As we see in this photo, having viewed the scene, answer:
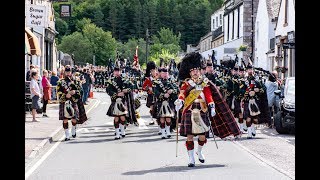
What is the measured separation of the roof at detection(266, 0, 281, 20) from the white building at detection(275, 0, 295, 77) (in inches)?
144

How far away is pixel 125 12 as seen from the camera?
437ft

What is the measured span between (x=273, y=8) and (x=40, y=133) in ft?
101

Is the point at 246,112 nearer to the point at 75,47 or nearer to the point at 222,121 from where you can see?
the point at 222,121

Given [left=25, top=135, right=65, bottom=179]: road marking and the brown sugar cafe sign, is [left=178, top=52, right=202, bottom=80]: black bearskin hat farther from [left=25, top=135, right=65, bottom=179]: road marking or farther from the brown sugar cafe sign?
the brown sugar cafe sign

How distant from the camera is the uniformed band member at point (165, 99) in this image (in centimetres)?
1781

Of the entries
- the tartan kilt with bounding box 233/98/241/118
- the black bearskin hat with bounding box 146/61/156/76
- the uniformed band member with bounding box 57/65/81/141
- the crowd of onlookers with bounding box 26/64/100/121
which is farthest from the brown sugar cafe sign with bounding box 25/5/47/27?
the tartan kilt with bounding box 233/98/241/118

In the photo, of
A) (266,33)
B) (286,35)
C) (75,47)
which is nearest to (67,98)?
(286,35)

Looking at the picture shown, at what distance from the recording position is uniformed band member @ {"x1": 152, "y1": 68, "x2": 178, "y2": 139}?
58.4 ft

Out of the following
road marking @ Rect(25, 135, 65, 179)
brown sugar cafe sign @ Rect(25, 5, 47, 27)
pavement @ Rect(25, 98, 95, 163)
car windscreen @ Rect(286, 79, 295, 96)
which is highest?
brown sugar cafe sign @ Rect(25, 5, 47, 27)

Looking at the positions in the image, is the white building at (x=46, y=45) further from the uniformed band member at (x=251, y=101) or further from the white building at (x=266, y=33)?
the uniformed band member at (x=251, y=101)

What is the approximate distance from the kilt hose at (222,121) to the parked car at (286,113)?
17.6 feet

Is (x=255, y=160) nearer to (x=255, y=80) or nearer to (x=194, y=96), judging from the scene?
(x=194, y=96)

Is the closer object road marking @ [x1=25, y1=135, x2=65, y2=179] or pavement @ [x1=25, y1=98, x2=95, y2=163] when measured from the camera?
road marking @ [x1=25, y1=135, x2=65, y2=179]
